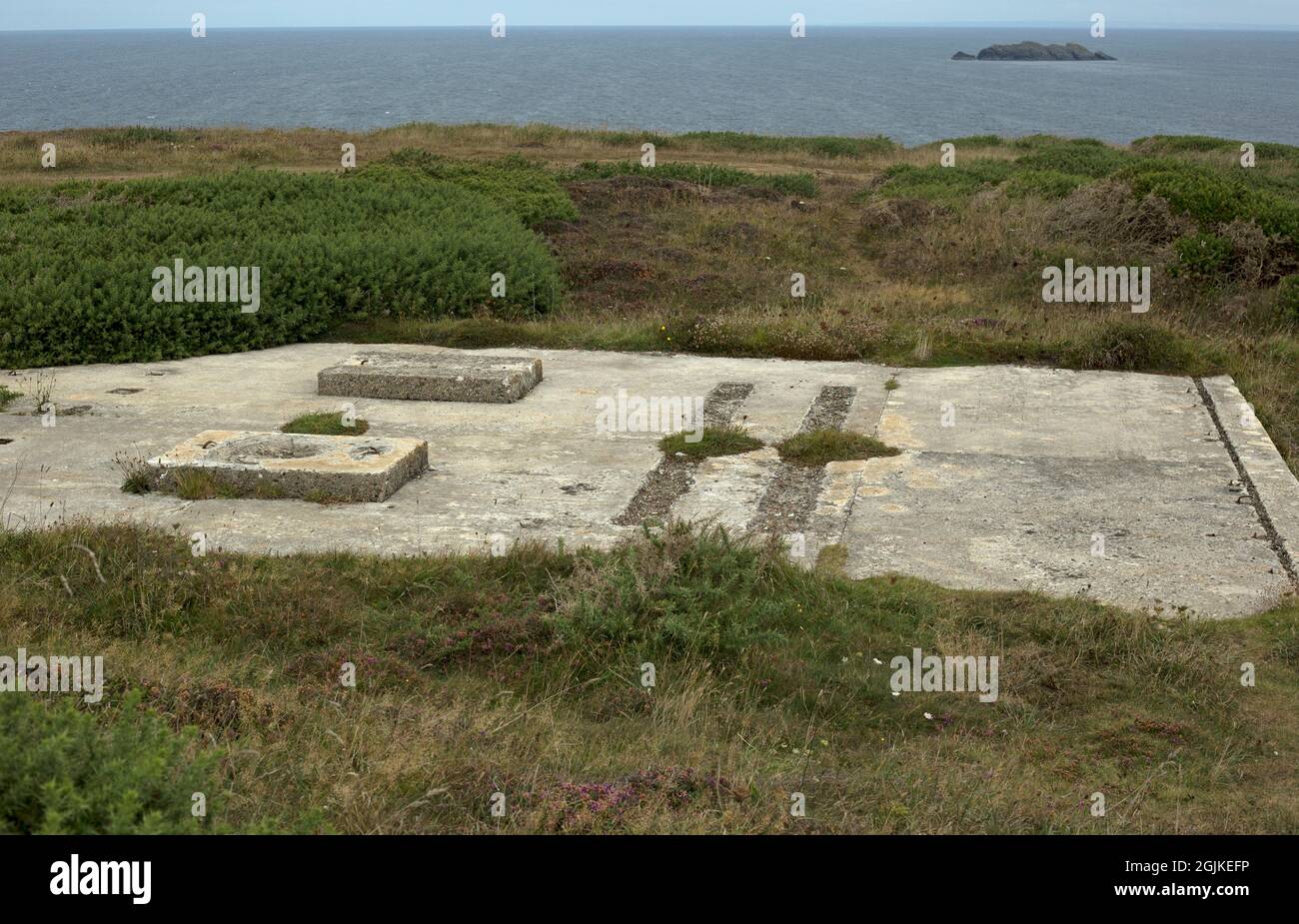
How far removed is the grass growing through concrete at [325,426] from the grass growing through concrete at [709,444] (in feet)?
8.59

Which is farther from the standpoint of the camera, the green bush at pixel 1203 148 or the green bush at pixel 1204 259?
the green bush at pixel 1203 148

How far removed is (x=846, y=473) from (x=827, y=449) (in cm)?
45

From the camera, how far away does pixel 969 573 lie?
312 inches

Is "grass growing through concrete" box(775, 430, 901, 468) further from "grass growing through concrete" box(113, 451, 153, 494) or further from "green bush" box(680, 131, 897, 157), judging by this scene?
"green bush" box(680, 131, 897, 157)

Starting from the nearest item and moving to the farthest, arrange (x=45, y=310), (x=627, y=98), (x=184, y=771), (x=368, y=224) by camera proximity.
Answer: (x=184, y=771), (x=45, y=310), (x=368, y=224), (x=627, y=98)

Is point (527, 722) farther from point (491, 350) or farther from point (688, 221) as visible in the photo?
point (688, 221)

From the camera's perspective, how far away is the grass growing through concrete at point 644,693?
5.10 meters

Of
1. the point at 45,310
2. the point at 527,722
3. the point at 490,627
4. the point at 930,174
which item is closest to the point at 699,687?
the point at 527,722

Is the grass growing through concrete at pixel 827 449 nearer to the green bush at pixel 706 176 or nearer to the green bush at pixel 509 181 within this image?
the green bush at pixel 509 181

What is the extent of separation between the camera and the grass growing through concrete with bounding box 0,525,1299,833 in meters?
5.10

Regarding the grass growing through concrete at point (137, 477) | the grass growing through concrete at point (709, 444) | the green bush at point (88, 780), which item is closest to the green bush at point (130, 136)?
the grass growing through concrete at point (137, 477)

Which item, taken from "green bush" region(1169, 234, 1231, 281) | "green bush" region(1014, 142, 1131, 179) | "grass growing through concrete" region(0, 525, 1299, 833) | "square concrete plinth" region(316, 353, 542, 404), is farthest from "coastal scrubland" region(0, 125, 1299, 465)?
"grass growing through concrete" region(0, 525, 1299, 833)

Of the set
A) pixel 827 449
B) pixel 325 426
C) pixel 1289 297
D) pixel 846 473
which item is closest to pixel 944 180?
pixel 1289 297

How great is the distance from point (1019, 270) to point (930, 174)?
415 inches
